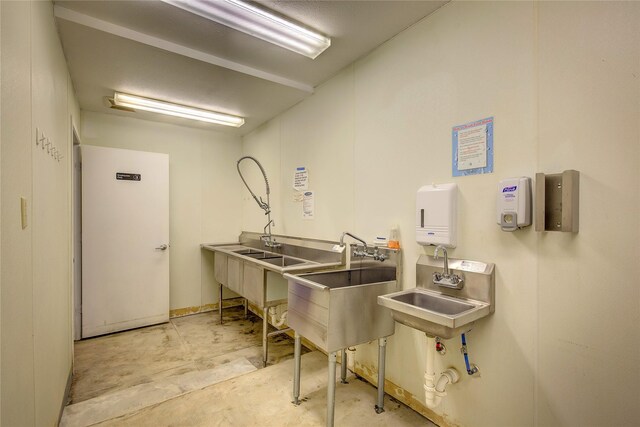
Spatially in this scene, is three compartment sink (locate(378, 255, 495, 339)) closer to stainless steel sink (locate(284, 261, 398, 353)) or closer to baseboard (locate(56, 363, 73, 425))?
stainless steel sink (locate(284, 261, 398, 353))

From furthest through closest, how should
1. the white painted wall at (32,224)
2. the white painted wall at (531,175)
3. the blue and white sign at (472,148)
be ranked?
the blue and white sign at (472,148)
the white painted wall at (531,175)
the white painted wall at (32,224)

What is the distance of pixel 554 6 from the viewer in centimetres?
139

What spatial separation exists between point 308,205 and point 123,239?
228 centimetres

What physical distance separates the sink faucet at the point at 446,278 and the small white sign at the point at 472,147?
520 mm

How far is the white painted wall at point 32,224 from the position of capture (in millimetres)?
1017

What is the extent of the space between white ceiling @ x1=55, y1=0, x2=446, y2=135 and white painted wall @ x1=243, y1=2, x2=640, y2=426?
296 mm

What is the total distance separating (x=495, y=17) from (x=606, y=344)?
1691mm

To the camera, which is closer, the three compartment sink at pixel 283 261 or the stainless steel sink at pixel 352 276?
the stainless steel sink at pixel 352 276

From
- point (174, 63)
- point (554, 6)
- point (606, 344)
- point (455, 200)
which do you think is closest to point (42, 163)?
point (174, 63)

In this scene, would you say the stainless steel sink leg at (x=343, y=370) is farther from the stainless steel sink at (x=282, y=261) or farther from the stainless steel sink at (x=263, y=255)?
the stainless steel sink at (x=263, y=255)

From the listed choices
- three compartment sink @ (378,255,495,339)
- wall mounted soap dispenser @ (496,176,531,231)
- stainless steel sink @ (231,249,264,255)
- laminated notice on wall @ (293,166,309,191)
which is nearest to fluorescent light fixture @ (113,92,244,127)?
laminated notice on wall @ (293,166,309,191)

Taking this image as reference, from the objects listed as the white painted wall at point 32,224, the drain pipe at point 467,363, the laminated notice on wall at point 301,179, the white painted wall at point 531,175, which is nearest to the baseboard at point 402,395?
the white painted wall at point 531,175

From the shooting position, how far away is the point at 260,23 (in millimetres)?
1942

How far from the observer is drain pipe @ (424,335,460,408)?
171cm
